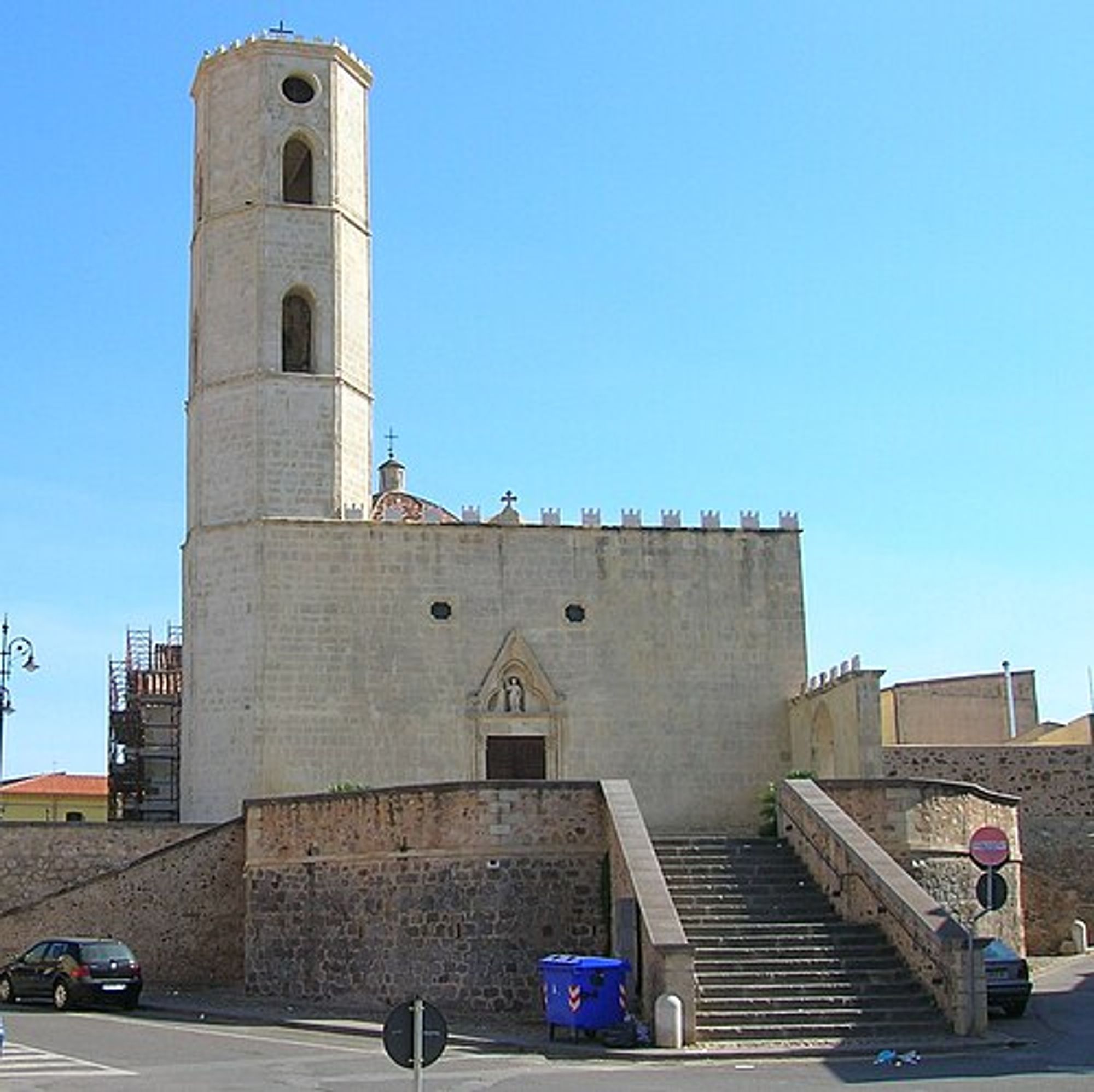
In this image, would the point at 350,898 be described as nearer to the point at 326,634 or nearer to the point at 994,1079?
the point at 326,634

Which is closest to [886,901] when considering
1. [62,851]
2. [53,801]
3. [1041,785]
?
[62,851]

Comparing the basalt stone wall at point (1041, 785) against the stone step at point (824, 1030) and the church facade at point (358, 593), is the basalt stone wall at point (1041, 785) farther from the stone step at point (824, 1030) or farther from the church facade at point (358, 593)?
the stone step at point (824, 1030)

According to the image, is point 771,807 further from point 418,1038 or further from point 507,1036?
point 418,1038

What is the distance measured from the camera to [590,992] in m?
20.2

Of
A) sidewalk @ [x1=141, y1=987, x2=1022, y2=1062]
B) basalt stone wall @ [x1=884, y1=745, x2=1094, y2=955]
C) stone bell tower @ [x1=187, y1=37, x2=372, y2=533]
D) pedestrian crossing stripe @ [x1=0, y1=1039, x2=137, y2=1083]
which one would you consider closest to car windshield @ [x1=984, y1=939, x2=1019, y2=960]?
sidewalk @ [x1=141, y1=987, x2=1022, y2=1062]

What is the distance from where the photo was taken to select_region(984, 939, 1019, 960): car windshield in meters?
22.9

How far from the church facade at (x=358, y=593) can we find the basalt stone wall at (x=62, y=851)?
6.90ft

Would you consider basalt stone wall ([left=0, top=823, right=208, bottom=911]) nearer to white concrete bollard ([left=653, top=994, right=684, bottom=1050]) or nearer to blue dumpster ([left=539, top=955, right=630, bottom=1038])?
blue dumpster ([left=539, top=955, right=630, bottom=1038])

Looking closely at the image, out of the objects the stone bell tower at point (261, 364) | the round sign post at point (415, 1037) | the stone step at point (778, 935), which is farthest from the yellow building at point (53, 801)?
the round sign post at point (415, 1037)

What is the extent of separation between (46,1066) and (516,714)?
17042mm

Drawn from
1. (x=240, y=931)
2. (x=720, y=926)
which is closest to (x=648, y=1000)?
(x=720, y=926)

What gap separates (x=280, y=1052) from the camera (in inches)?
782

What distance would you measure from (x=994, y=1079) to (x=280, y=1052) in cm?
772

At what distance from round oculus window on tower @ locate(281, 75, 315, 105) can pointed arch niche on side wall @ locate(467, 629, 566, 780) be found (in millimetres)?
11792
